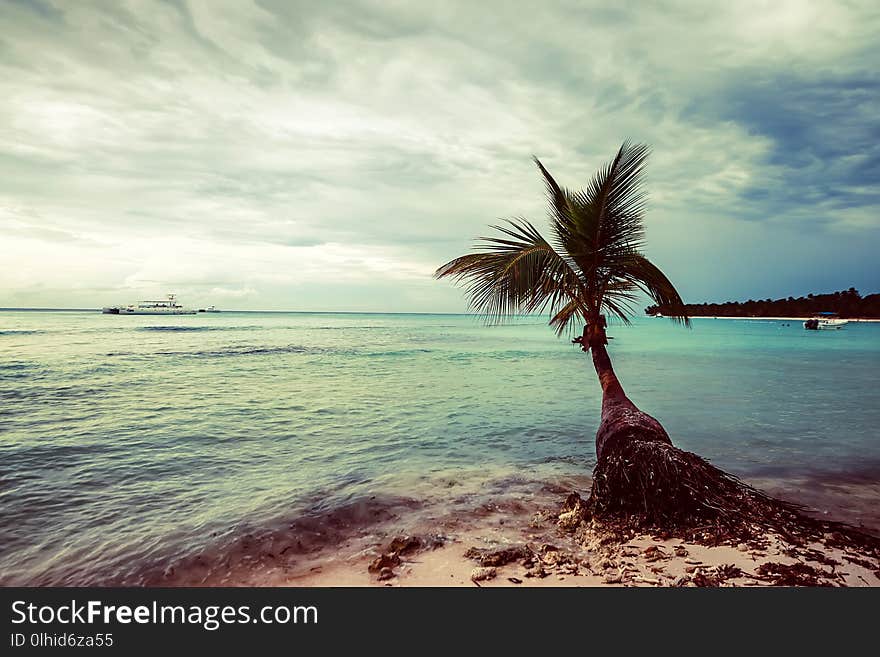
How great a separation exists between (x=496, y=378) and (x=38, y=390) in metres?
21.7

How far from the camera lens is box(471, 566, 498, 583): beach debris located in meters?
5.07

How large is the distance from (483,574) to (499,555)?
49 cm

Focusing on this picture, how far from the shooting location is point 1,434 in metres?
12.5

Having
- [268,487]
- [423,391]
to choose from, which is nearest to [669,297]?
[268,487]

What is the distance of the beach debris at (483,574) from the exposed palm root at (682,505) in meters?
1.94

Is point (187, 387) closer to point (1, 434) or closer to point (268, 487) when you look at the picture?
point (1, 434)

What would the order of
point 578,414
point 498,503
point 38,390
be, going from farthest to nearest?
point 38,390 → point 578,414 → point 498,503

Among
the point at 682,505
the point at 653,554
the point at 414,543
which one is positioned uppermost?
the point at 682,505

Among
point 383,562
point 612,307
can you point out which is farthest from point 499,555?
point 612,307

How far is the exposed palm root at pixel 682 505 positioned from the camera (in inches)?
235

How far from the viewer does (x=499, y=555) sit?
219 inches

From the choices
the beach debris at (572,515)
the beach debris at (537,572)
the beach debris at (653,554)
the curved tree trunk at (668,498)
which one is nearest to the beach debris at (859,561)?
the curved tree trunk at (668,498)

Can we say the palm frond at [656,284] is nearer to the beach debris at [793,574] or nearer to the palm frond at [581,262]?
the palm frond at [581,262]

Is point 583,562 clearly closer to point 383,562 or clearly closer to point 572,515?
point 572,515
